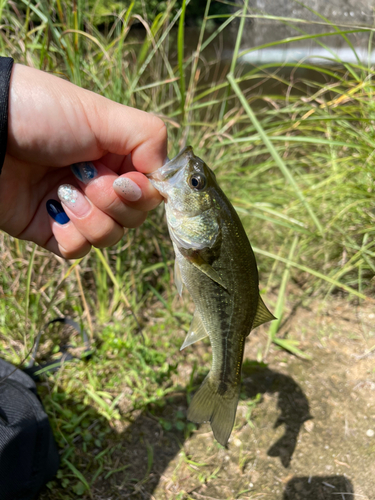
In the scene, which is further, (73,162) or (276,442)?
(276,442)

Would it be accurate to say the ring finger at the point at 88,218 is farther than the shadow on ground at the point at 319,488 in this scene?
No

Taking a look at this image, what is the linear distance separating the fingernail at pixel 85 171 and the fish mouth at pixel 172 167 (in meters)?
0.24

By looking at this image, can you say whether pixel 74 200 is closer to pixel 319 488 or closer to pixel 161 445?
pixel 161 445

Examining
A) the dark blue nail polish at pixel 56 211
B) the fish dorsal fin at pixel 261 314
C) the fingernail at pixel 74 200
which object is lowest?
the fish dorsal fin at pixel 261 314

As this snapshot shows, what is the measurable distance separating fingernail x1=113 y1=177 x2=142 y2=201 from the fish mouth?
95 millimetres

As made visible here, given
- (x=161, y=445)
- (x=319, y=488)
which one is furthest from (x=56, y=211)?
(x=319, y=488)

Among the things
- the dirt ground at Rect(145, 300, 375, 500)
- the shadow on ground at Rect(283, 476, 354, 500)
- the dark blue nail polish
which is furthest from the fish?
the shadow on ground at Rect(283, 476, 354, 500)

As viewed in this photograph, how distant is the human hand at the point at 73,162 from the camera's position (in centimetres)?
133

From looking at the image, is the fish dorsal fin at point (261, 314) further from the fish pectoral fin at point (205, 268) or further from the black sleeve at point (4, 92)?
the black sleeve at point (4, 92)

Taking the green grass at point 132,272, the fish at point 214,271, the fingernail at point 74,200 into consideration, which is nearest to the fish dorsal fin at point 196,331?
the fish at point 214,271

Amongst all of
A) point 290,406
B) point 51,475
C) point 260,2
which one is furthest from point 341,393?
point 260,2

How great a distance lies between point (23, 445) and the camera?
1.63 meters

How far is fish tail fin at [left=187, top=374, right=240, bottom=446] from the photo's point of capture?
4.73 ft

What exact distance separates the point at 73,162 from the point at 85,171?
6cm
